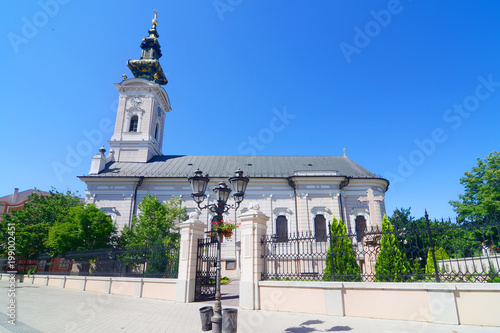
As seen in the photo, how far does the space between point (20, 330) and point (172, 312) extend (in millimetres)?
3980

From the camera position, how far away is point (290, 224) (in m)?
25.2

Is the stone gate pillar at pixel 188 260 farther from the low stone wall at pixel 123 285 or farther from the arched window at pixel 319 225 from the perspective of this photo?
the arched window at pixel 319 225

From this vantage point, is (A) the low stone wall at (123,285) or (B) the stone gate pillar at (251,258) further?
(A) the low stone wall at (123,285)

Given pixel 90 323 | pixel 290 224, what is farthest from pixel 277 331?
pixel 290 224

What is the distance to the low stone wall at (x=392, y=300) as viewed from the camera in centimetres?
627

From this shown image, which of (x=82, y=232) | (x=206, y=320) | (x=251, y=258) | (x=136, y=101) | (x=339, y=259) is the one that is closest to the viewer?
(x=206, y=320)

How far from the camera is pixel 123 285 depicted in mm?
13656

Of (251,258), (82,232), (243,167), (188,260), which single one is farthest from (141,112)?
(251,258)

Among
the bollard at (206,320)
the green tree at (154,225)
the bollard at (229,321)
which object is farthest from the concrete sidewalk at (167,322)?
the green tree at (154,225)

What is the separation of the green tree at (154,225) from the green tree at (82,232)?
1784mm

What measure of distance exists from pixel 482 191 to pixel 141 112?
37.2 metres

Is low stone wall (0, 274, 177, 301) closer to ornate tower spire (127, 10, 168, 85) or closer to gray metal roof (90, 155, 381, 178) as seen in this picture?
gray metal roof (90, 155, 381, 178)

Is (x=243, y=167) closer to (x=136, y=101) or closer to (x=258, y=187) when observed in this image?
(x=258, y=187)

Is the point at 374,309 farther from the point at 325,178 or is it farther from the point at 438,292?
the point at 325,178
